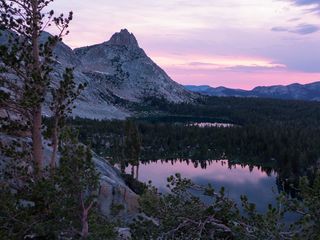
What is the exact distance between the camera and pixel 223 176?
9681 cm

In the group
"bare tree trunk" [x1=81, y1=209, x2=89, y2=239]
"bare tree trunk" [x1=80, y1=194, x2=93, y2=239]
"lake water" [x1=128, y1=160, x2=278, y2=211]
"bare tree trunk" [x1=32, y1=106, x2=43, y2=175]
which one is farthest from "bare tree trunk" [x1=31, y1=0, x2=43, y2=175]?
"lake water" [x1=128, y1=160, x2=278, y2=211]

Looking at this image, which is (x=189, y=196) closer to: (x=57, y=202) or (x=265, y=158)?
(x=57, y=202)

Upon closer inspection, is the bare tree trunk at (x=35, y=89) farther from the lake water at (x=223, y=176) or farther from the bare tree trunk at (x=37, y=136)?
the lake water at (x=223, y=176)

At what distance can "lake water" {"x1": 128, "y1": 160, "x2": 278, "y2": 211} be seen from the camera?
77238 mm

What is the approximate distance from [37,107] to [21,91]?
109cm

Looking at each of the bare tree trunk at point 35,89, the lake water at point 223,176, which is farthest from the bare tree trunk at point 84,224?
the lake water at point 223,176

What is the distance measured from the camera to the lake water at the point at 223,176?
7724 cm

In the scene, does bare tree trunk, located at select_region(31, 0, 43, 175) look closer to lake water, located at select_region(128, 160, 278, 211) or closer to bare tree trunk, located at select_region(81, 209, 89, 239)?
bare tree trunk, located at select_region(81, 209, 89, 239)

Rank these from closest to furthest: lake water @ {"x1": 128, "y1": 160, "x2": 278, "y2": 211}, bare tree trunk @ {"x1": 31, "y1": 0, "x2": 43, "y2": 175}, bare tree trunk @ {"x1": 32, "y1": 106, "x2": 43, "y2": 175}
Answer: bare tree trunk @ {"x1": 31, "y1": 0, "x2": 43, "y2": 175} → bare tree trunk @ {"x1": 32, "y1": 106, "x2": 43, "y2": 175} → lake water @ {"x1": 128, "y1": 160, "x2": 278, "y2": 211}

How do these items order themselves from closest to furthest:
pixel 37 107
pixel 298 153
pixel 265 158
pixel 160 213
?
pixel 160 213
pixel 37 107
pixel 298 153
pixel 265 158

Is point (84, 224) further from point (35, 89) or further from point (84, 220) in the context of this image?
point (35, 89)

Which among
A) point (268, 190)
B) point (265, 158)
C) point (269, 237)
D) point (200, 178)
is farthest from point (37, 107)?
point (265, 158)

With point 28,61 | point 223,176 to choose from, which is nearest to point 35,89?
point 28,61

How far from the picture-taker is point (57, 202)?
51.1ft
